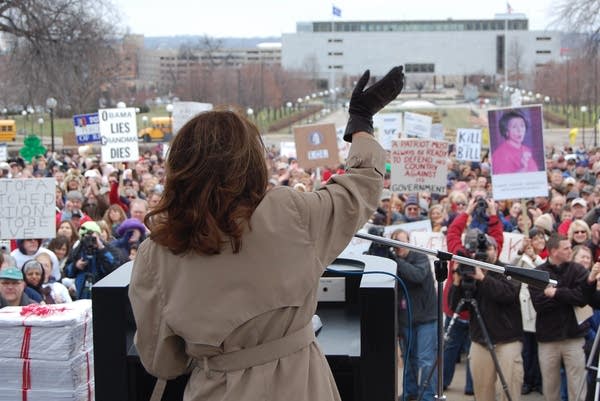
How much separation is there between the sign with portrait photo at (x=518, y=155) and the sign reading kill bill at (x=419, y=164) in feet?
3.88

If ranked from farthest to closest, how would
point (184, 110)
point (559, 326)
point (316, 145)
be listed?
point (184, 110) < point (316, 145) < point (559, 326)

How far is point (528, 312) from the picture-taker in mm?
7762

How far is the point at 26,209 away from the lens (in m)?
8.24

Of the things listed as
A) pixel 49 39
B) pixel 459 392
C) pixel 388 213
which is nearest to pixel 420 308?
pixel 459 392

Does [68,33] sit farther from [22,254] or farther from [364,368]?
[364,368]

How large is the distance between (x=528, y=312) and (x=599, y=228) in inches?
45.1

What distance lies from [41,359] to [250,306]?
1131 millimetres

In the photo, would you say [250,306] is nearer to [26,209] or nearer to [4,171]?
[26,209]

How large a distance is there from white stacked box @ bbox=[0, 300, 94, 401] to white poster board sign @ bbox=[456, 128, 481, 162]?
16636 millimetres

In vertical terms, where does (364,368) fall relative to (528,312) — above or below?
above

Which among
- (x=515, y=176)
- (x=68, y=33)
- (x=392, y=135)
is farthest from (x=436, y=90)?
(x=515, y=176)

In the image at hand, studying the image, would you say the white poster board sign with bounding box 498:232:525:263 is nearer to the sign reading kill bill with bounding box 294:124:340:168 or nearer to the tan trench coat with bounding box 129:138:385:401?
the sign reading kill bill with bounding box 294:124:340:168

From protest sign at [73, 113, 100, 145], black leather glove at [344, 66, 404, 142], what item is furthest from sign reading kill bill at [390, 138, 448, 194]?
black leather glove at [344, 66, 404, 142]

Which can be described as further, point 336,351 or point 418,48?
point 418,48
